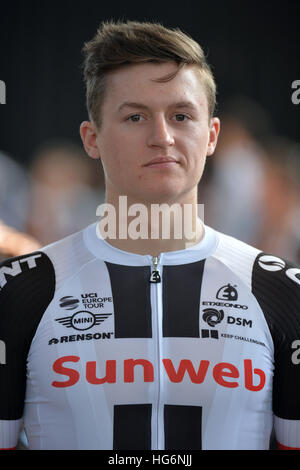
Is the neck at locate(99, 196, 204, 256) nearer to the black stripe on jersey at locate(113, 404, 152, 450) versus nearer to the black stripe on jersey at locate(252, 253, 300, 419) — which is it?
the black stripe on jersey at locate(252, 253, 300, 419)

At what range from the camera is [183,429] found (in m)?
1.53

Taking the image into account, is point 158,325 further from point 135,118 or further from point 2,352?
point 135,118

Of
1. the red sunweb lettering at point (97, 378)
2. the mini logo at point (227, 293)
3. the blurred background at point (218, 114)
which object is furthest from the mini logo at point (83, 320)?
the blurred background at point (218, 114)

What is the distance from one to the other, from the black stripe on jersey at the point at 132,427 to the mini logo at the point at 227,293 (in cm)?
38

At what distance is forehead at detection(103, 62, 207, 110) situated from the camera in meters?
1.57

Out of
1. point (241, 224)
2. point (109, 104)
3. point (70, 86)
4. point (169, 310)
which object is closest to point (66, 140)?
point (70, 86)

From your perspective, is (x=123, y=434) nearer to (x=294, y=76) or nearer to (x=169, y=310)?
(x=169, y=310)

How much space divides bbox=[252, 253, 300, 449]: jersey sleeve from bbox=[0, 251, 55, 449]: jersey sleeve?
0.65m

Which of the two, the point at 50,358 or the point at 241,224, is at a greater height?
the point at 241,224

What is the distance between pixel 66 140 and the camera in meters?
2.74

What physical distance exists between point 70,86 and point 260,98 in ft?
3.15

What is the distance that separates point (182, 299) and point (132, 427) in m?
0.39
